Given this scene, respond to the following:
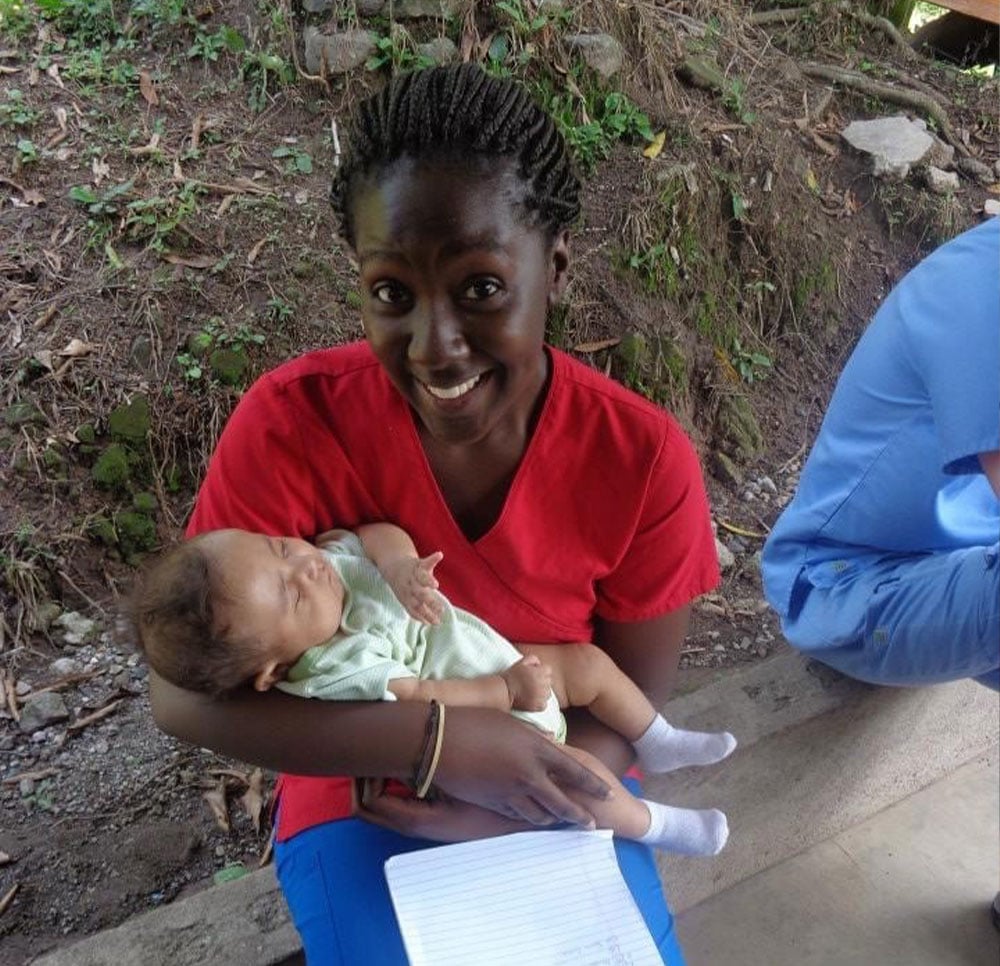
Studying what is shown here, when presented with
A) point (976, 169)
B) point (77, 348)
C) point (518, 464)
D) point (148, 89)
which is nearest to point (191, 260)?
point (77, 348)

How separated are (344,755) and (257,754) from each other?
0.52 ft

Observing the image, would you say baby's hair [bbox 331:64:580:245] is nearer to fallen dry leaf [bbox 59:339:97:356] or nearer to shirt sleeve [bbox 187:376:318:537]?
shirt sleeve [bbox 187:376:318:537]

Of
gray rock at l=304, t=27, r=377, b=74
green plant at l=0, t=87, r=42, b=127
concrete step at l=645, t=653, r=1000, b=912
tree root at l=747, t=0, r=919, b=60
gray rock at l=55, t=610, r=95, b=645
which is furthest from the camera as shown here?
tree root at l=747, t=0, r=919, b=60

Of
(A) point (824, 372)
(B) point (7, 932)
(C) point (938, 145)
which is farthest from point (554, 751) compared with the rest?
(C) point (938, 145)

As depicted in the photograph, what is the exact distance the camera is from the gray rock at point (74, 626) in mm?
2711

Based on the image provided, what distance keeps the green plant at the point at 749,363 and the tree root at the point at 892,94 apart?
1.90 metres

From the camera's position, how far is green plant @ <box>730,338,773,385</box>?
3785 mm

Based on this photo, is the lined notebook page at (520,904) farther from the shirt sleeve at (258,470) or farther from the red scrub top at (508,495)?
the shirt sleeve at (258,470)

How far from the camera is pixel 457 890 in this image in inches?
64.9

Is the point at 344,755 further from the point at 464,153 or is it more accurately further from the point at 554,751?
the point at 464,153

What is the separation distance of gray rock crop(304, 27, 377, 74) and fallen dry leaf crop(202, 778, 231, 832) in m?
2.59

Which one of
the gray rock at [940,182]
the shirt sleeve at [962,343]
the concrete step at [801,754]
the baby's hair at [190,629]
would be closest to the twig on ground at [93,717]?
the baby's hair at [190,629]

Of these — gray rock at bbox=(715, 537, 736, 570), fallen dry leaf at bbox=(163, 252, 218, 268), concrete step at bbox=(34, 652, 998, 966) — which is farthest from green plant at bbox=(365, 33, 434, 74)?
concrete step at bbox=(34, 652, 998, 966)

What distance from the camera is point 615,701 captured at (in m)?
1.91
